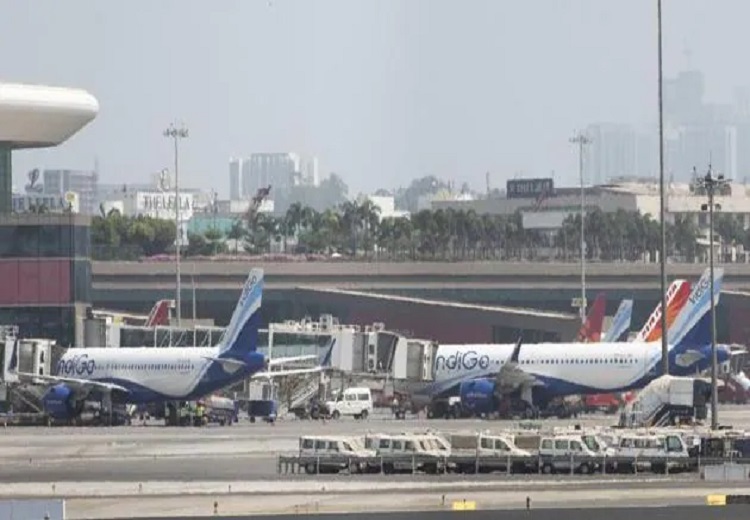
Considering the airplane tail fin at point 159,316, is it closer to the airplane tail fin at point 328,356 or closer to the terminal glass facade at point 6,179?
the terminal glass facade at point 6,179

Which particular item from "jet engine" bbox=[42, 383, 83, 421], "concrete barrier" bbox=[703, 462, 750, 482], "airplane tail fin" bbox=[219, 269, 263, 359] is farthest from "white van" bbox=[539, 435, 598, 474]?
"jet engine" bbox=[42, 383, 83, 421]

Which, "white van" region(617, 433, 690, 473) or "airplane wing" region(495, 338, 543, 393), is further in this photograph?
"airplane wing" region(495, 338, 543, 393)

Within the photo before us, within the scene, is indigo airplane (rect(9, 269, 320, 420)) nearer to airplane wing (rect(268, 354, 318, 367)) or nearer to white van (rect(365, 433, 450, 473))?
airplane wing (rect(268, 354, 318, 367))

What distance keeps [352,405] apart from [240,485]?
218 ft

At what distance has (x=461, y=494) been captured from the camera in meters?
81.2

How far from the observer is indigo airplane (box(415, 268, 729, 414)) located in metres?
142

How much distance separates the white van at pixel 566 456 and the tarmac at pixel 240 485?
5.70ft

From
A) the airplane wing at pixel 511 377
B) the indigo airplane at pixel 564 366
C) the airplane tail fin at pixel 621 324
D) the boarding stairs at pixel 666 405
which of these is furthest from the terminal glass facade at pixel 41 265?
the boarding stairs at pixel 666 405

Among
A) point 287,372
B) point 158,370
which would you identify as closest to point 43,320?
point 287,372

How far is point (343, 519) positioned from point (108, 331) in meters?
98.8

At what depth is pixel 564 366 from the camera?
149 metres

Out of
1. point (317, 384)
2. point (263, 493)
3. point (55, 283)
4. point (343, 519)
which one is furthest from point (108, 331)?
point (343, 519)

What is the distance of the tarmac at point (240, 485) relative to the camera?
252 ft

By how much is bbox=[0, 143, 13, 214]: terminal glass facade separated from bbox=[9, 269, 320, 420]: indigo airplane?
30.4 metres
